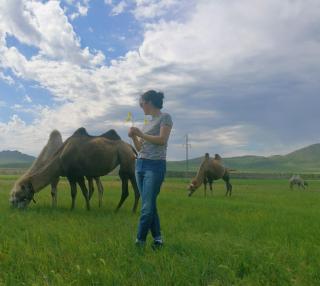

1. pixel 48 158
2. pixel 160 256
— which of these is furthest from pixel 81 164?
pixel 160 256

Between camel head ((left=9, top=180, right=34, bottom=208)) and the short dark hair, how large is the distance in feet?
25.0

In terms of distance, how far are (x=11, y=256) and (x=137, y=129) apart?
259 centimetres

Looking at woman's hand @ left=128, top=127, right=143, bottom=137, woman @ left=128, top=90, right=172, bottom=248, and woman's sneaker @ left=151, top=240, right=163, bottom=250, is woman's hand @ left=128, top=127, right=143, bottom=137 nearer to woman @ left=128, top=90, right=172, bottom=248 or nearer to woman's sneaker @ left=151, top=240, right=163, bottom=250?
woman @ left=128, top=90, right=172, bottom=248

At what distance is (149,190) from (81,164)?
7.15 m

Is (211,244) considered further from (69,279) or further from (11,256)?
(11,256)

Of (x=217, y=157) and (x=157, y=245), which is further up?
(x=217, y=157)

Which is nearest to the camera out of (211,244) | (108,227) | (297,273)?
(297,273)

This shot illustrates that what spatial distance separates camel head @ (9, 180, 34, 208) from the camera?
41.5 feet

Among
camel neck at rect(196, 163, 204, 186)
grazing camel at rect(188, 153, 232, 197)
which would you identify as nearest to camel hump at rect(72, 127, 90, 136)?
grazing camel at rect(188, 153, 232, 197)

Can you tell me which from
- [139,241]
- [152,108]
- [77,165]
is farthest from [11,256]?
[77,165]

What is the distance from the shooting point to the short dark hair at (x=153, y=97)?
650 cm

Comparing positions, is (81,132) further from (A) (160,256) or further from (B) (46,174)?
(A) (160,256)

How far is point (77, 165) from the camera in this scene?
1294 cm

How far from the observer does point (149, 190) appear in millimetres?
6230
